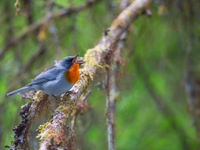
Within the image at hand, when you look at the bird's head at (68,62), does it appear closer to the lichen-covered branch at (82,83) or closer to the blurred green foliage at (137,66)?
the lichen-covered branch at (82,83)

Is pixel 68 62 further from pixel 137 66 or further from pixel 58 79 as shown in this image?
pixel 137 66

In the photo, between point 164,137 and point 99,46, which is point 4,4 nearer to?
point 99,46

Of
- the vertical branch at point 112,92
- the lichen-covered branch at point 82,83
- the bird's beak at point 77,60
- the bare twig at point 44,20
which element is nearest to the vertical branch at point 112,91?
the vertical branch at point 112,92

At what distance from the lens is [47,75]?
3.46 metres

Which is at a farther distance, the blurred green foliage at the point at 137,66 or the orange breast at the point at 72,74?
the blurred green foliage at the point at 137,66

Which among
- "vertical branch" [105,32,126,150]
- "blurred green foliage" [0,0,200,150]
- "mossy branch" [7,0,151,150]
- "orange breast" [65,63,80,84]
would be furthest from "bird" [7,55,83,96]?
"blurred green foliage" [0,0,200,150]

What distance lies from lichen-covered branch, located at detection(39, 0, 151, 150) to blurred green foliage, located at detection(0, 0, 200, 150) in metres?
0.66

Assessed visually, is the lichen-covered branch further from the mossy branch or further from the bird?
the bird

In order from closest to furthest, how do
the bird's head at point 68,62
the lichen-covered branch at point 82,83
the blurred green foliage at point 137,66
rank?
1. the lichen-covered branch at point 82,83
2. the bird's head at point 68,62
3. the blurred green foliage at point 137,66

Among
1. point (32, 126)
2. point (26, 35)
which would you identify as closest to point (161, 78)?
point (26, 35)

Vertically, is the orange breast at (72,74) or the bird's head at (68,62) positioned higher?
the bird's head at (68,62)

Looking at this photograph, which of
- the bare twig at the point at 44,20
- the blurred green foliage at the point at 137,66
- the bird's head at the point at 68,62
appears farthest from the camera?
the bare twig at the point at 44,20

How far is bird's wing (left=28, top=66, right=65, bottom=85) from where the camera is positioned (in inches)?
133

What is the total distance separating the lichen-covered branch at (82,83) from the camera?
2066 millimetres
